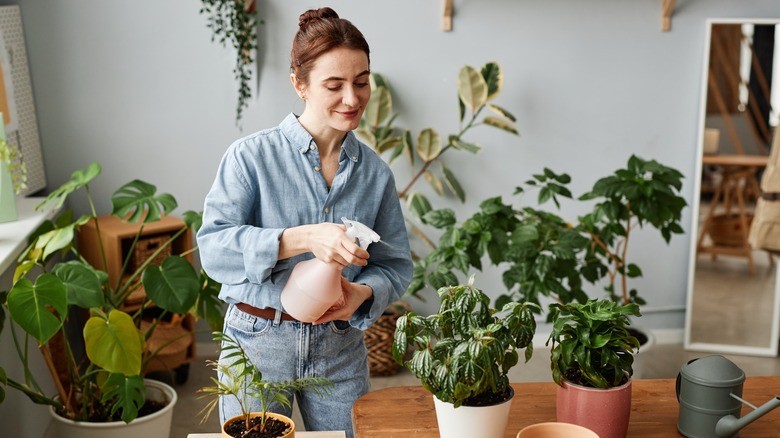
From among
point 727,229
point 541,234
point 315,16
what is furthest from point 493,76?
point 315,16

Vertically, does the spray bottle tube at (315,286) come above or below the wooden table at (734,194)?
above

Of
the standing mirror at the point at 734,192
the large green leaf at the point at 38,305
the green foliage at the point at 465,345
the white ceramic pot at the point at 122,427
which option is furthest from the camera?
the standing mirror at the point at 734,192

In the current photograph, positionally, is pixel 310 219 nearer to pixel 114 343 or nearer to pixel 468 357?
pixel 468 357

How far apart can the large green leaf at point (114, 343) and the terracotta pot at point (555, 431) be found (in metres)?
1.49

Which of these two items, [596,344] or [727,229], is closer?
[596,344]

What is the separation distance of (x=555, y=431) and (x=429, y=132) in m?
2.57

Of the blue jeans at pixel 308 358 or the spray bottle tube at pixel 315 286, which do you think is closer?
the spray bottle tube at pixel 315 286

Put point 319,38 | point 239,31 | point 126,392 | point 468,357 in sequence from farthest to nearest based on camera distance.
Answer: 1. point 239,31
2. point 126,392
3. point 319,38
4. point 468,357

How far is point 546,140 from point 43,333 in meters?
2.54

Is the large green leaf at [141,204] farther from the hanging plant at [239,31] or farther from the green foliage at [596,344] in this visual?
the green foliage at [596,344]

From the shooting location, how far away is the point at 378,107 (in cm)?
380

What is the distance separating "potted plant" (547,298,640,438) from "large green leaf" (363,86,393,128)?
2416 mm

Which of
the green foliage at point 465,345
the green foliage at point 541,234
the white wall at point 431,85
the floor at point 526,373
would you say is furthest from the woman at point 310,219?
the white wall at point 431,85

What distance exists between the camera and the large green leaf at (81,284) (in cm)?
253
